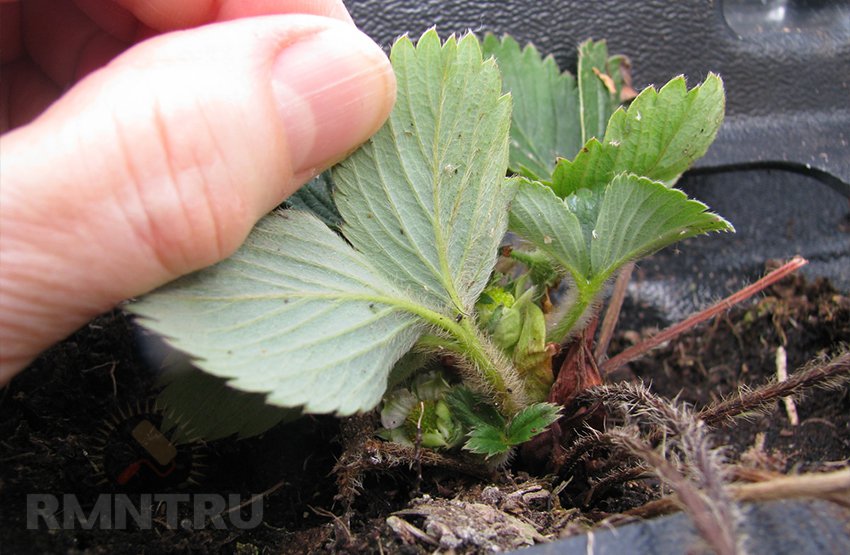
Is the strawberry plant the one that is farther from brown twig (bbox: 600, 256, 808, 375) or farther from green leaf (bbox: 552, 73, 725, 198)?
brown twig (bbox: 600, 256, 808, 375)

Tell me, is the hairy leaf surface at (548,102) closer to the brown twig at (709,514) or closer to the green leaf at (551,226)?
the green leaf at (551,226)

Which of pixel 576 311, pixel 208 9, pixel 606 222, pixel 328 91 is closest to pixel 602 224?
pixel 606 222

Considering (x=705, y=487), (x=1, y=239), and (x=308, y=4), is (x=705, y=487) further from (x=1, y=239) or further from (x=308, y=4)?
(x=308, y=4)

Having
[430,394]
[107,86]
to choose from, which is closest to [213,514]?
[430,394]

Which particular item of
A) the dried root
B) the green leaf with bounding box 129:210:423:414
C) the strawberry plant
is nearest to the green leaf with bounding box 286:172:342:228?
the strawberry plant

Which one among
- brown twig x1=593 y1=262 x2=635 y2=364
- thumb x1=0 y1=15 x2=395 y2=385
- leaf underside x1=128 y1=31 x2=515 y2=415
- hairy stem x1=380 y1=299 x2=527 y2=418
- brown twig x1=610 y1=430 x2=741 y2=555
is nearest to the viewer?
brown twig x1=610 y1=430 x2=741 y2=555

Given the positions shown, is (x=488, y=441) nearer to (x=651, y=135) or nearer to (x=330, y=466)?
(x=330, y=466)

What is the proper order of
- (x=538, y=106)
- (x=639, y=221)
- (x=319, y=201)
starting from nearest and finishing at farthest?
(x=639, y=221) → (x=319, y=201) → (x=538, y=106)

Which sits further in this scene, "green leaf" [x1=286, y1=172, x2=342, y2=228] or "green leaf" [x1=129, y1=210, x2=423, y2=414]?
"green leaf" [x1=286, y1=172, x2=342, y2=228]
